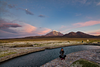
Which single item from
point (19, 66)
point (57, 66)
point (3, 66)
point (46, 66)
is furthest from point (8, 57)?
point (57, 66)

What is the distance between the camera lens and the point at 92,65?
8.16m

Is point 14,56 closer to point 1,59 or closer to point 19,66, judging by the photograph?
point 1,59

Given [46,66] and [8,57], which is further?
[8,57]

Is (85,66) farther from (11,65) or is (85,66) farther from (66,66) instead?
(11,65)

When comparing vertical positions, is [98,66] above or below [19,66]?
above

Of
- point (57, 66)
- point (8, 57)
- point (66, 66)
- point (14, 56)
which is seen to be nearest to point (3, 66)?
point (8, 57)

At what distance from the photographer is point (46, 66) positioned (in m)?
8.23

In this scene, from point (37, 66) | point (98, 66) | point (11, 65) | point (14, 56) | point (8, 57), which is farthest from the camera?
point (14, 56)

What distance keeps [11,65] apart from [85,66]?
11527 mm

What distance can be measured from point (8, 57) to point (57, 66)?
36.8 feet

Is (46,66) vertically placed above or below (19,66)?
above

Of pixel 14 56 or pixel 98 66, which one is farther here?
pixel 14 56

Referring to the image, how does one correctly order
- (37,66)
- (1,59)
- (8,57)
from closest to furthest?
(37,66) < (1,59) < (8,57)

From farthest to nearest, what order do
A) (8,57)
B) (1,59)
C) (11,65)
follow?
(8,57) < (1,59) < (11,65)
